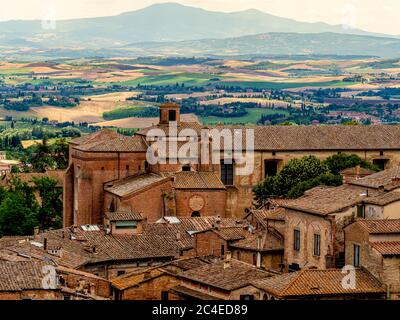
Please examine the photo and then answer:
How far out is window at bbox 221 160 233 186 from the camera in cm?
6575

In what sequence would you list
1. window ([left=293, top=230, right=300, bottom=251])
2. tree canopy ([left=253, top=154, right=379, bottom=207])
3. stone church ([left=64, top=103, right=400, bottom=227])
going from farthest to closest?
tree canopy ([left=253, top=154, right=379, bottom=207]) < stone church ([left=64, top=103, right=400, bottom=227]) < window ([left=293, top=230, right=300, bottom=251])

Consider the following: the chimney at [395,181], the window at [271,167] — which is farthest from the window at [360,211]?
the window at [271,167]

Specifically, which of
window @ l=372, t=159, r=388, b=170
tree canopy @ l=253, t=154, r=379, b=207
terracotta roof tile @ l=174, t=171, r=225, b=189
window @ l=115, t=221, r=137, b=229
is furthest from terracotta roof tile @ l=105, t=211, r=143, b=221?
window @ l=372, t=159, r=388, b=170

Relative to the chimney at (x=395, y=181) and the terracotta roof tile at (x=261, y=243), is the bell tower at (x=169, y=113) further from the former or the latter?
the chimney at (x=395, y=181)

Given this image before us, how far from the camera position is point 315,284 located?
31344mm

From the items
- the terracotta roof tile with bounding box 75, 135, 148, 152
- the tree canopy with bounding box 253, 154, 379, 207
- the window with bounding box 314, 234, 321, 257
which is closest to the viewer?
the window with bounding box 314, 234, 321, 257

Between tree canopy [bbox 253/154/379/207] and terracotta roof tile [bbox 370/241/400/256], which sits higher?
terracotta roof tile [bbox 370/241/400/256]

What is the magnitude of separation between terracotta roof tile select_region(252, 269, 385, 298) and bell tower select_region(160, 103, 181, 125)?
34.4 metres

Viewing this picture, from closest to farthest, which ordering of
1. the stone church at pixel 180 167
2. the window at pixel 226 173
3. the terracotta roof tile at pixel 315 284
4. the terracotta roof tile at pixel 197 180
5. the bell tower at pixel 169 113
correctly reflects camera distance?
the terracotta roof tile at pixel 315 284 < the stone church at pixel 180 167 < the terracotta roof tile at pixel 197 180 < the window at pixel 226 173 < the bell tower at pixel 169 113

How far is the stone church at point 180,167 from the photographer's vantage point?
59500mm

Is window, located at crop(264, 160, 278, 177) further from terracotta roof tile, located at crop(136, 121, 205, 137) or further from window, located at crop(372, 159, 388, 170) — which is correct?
window, located at crop(372, 159, 388, 170)

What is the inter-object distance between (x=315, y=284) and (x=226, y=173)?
34984mm
